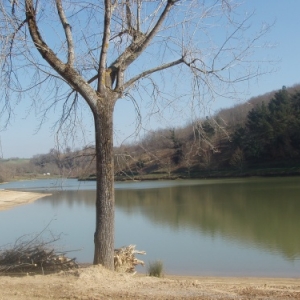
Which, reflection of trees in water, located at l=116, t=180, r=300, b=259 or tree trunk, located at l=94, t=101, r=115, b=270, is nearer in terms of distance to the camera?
tree trunk, located at l=94, t=101, r=115, b=270

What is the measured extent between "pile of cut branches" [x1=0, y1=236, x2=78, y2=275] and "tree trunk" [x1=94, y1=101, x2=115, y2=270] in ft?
4.02

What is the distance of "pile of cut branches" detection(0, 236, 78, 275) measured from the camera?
7163 mm

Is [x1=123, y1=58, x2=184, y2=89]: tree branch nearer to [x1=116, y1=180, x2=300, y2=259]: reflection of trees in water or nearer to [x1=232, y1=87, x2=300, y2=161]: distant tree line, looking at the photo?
[x1=116, y1=180, x2=300, y2=259]: reflection of trees in water

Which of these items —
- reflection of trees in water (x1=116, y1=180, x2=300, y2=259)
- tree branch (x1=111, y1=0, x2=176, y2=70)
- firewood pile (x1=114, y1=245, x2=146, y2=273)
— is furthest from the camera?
reflection of trees in water (x1=116, y1=180, x2=300, y2=259)

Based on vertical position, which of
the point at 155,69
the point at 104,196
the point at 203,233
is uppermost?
the point at 155,69

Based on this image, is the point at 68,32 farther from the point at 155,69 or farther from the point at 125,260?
the point at 125,260

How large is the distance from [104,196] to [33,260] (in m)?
2.20

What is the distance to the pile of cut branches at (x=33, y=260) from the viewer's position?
716cm

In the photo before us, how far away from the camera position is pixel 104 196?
5.98m

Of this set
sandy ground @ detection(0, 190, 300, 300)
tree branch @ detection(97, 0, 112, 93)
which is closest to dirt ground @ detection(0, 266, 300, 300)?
sandy ground @ detection(0, 190, 300, 300)

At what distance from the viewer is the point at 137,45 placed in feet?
21.2

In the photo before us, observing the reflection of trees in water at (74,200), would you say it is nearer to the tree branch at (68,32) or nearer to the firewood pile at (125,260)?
the firewood pile at (125,260)

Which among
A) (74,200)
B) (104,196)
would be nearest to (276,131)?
(74,200)

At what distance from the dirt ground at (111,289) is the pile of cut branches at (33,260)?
1481mm
